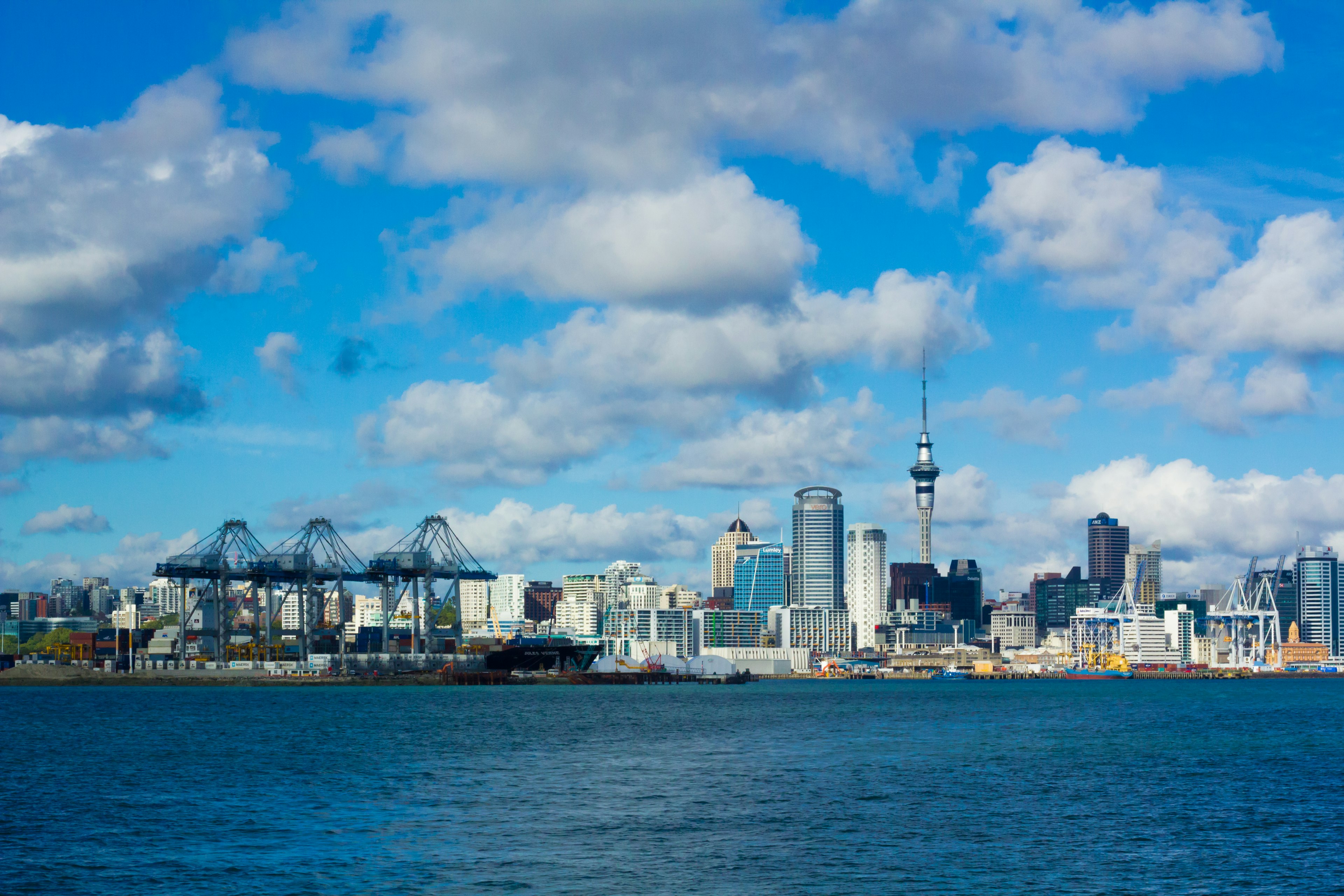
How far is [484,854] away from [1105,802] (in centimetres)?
2665

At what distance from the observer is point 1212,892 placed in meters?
37.2

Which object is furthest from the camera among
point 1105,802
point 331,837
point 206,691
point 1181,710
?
point 206,691

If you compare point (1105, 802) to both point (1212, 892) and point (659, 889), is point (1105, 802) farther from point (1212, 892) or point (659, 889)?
point (659, 889)

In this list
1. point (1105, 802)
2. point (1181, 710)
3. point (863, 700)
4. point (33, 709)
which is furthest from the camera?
point (863, 700)

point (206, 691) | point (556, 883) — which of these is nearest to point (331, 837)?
point (556, 883)

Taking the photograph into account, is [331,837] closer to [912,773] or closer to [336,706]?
[912,773]

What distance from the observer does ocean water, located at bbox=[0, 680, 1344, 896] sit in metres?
38.8

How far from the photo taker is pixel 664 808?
173ft

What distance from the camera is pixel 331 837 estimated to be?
45.4m

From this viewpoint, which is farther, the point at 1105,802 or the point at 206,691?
the point at 206,691

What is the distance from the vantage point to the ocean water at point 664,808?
3884 cm

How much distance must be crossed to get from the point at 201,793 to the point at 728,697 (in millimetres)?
115771

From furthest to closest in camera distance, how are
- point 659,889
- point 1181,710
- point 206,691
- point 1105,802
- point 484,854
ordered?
1. point 206,691
2. point 1181,710
3. point 1105,802
4. point 484,854
5. point 659,889

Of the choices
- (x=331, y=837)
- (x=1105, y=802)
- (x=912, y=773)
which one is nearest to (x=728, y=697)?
(x=912, y=773)
